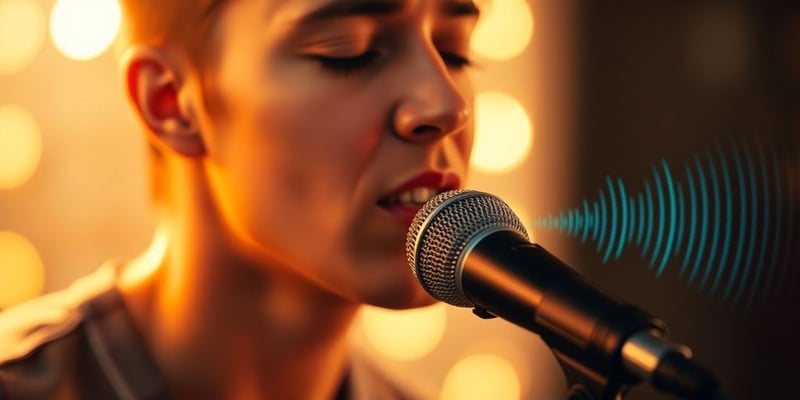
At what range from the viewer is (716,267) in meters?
2.25

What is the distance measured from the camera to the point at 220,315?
116 centimetres

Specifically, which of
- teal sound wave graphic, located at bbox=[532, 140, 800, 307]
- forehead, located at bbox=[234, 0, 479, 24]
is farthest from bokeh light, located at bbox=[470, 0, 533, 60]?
forehead, located at bbox=[234, 0, 479, 24]

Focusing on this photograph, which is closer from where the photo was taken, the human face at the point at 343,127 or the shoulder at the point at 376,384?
the human face at the point at 343,127

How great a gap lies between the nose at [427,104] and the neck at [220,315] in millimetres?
240

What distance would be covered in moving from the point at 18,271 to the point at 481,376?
1.07 meters

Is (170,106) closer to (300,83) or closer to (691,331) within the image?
(300,83)

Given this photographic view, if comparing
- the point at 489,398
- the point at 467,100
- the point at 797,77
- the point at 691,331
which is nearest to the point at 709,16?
the point at 797,77

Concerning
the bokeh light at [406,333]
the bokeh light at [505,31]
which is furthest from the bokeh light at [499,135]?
the bokeh light at [406,333]

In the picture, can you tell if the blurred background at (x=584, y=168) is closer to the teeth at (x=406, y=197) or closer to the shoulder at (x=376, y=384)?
the shoulder at (x=376, y=384)

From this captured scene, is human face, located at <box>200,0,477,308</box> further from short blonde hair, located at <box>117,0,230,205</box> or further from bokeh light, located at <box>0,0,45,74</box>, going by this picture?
bokeh light, located at <box>0,0,45,74</box>

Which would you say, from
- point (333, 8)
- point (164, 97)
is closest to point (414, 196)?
point (333, 8)

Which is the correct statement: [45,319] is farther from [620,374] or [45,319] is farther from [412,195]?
[620,374]

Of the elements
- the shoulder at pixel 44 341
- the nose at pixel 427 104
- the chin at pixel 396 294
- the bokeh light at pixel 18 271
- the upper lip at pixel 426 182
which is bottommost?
the bokeh light at pixel 18 271

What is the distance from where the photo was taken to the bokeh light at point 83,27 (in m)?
1.86
